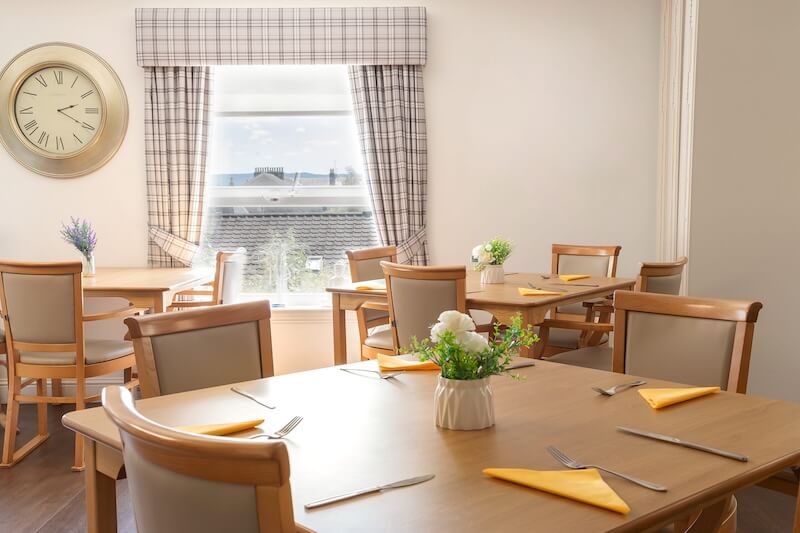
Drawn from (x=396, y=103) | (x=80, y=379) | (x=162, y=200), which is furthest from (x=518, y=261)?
(x=80, y=379)

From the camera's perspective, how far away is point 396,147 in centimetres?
521

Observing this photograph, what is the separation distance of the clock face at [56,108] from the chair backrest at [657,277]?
3651mm

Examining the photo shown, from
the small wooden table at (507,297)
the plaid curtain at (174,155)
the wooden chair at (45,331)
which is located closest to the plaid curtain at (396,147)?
the small wooden table at (507,297)

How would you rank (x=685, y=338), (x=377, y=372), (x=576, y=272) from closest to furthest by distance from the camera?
(x=377, y=372)
(x=685, y=338)
(x=576, y=272)

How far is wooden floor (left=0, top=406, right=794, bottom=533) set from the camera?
9.91 feet

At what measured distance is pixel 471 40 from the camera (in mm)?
5242

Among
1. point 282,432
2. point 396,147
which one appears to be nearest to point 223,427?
point 282,432

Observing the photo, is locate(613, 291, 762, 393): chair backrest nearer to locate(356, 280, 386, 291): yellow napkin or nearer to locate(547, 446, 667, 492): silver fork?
locate(547, 446, 667, 492): silver fork

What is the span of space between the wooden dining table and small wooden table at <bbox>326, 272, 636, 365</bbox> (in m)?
1.30

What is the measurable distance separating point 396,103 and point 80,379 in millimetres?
2675

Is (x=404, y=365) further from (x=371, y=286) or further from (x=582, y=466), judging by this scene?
(x=371, y=286)

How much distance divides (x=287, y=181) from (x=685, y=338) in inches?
149

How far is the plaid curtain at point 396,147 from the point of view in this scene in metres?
5.20

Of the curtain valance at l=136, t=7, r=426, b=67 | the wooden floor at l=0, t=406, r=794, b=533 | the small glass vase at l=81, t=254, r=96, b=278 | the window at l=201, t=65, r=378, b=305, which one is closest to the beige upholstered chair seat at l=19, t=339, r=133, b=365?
the wooden floor at l=0, t=406, r=794, b=533
